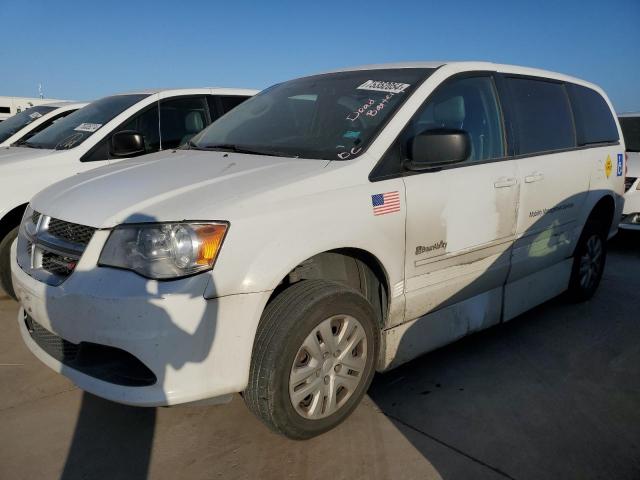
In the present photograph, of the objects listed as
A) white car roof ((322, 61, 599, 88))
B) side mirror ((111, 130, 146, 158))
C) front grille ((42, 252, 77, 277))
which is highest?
white car roof ((322, 61, 599, 88))

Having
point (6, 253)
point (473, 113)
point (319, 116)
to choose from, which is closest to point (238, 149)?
point (319, 116)

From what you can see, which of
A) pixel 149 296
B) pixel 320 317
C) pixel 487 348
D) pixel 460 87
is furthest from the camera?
pixel 487 348

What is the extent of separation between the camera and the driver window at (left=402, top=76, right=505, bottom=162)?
3020mm

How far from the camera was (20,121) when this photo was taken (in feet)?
24.8

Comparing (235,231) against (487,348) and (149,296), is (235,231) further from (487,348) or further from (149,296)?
(487,348)

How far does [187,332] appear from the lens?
2.03m

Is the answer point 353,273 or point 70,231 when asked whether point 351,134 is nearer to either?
point 353,273

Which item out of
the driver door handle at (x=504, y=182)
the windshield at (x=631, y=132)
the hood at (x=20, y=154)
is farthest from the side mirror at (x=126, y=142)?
the windshield at (x=631, y=132)

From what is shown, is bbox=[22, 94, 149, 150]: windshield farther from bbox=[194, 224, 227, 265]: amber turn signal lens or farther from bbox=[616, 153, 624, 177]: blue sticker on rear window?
bbox=[616, 153, 624, 177]: blue sticker on rear window


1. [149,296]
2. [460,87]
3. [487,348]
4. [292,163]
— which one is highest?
[460,87]

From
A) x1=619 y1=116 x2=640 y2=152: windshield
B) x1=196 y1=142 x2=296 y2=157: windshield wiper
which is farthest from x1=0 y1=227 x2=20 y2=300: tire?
x1=619 y1=116 x2=640 y2=152: windshield

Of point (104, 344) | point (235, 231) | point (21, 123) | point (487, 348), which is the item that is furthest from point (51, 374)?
point (21, 123)

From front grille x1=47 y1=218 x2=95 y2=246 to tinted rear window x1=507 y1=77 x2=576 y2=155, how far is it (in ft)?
8.49

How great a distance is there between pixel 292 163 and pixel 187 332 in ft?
3.25
